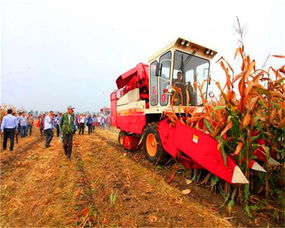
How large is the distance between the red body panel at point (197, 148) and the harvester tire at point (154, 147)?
11.3 inches

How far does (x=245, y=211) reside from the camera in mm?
2287

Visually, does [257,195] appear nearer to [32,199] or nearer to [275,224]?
[275,224]

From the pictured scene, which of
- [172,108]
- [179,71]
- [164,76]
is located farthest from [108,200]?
[179,71]

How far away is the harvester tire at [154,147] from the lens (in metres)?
3.88

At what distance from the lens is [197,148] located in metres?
2.73

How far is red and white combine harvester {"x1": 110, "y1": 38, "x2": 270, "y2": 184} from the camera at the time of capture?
2545mm

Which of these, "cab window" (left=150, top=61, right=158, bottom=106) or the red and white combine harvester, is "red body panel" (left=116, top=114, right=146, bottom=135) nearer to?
the red and white combine harvester

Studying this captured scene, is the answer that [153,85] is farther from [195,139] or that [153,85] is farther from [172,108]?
[195,139]

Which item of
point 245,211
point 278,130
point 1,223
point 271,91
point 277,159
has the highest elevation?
point 271,91

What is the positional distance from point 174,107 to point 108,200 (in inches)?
93.8

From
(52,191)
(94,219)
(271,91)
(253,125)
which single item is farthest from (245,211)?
(52,191)

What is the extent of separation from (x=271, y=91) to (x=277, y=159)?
107 centimetres

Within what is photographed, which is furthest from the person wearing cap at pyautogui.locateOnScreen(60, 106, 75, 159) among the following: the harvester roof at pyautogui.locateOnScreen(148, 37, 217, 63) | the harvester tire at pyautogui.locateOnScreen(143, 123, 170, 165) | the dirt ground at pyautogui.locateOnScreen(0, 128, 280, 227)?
the harvester roof at pyautogui.locateOnScreen(148, 37, 217, 63)

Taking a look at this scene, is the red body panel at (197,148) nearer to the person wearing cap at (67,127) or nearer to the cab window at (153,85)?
the cab window at (153,85)
